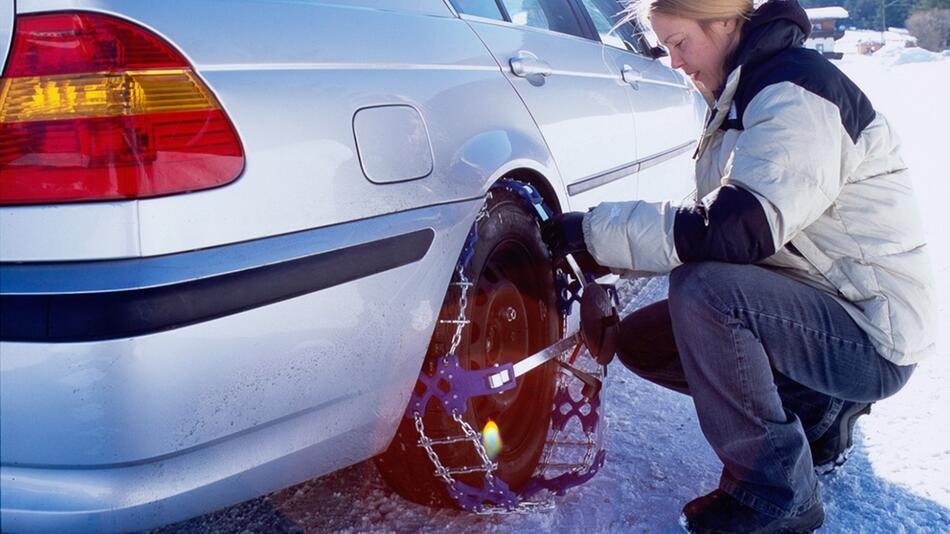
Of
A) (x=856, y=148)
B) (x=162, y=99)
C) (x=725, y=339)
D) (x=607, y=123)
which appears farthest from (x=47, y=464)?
(x=607, y=123)

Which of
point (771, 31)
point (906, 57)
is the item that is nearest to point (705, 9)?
point (771, 31)

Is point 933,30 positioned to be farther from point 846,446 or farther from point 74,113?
point 74,113

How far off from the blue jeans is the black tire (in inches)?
15.6

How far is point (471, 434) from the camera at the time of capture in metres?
1.93

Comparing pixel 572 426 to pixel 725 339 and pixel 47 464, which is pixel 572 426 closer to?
pixel 725 339

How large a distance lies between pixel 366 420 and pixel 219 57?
29.3 inches

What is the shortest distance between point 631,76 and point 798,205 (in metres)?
1.56

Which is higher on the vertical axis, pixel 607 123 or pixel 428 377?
pixel 607 123

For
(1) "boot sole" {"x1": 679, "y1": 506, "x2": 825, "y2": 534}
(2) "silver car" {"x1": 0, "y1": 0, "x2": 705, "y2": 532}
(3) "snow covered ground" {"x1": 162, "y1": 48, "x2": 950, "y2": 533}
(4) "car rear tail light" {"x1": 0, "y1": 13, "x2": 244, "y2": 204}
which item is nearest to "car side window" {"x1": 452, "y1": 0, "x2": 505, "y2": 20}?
(2) "silver car" {"x1": 0, "y1": 0, "x2": 705, "y2": 532}

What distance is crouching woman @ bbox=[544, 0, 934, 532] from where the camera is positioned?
6.05 ft

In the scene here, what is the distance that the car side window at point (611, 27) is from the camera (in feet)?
11.2

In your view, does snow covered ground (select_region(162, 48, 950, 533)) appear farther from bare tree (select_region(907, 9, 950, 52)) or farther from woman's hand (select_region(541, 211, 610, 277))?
bare tree (select_region(907, 9, 950, 52))

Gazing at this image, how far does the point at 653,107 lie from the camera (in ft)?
11.3

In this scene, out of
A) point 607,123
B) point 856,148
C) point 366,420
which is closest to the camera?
point 366,420
